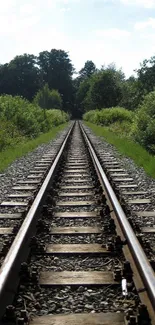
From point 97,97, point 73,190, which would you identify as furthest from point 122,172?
point 97,97

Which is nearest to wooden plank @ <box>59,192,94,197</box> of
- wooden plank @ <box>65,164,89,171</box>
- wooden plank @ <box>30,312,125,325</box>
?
wooden plank @ <box>65,164,89,171</box>

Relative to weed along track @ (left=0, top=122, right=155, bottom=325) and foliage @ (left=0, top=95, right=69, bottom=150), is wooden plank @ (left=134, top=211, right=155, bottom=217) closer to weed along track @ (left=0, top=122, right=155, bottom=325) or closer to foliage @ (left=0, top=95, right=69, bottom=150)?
weed along track @ (left=0, top=122, right=155, bottom=325)

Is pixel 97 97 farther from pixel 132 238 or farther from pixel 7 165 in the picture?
pixel 132 238

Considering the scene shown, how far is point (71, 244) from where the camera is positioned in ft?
13.8

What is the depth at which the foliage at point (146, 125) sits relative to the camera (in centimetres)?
1371

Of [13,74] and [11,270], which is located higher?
[13,74]

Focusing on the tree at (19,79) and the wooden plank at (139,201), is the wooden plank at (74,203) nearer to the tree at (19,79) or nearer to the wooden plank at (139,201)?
the wooden plank at (139,201)

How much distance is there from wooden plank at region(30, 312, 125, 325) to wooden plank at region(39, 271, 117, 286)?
50 cm

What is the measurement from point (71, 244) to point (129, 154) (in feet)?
28.9

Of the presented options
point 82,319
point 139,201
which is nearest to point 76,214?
point 139,201

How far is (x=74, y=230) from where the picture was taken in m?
4.70

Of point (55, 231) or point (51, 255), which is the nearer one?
point (51, 255)

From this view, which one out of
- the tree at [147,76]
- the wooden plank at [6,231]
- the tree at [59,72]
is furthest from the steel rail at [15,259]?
the tree at [59,72]

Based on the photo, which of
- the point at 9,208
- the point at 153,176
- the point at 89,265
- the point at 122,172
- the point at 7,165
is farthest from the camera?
the point at 7,165
